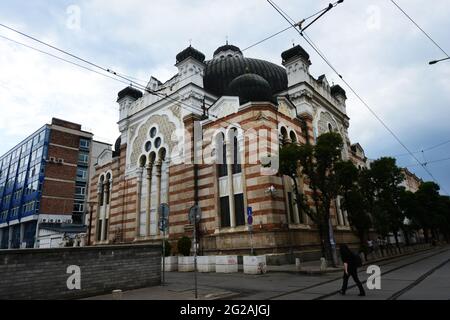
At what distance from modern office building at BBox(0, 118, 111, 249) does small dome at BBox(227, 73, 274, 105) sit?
30850mm

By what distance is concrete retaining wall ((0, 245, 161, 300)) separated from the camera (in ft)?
27.5

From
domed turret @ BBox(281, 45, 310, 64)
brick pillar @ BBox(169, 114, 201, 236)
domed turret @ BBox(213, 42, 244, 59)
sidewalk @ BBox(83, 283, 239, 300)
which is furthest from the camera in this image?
domed turret @ BBox(213, 42, 244, 59)

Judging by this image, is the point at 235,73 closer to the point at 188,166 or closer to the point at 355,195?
the point at 188,166

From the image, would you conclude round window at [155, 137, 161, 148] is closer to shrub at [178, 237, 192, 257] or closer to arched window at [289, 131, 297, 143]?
shrub at [178, 237, 192, 257]

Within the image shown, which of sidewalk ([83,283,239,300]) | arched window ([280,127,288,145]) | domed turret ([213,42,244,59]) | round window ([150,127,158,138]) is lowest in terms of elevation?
sidewalk ([83,283,239,300])

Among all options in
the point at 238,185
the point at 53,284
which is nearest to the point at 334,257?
the point at 238,185

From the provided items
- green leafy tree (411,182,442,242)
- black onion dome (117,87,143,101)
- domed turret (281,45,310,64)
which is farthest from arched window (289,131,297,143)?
green leafy tree (411,182,442,242)

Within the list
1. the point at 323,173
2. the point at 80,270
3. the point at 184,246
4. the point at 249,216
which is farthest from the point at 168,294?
the point at 323,173

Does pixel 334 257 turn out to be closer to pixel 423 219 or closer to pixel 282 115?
pixel 282 115

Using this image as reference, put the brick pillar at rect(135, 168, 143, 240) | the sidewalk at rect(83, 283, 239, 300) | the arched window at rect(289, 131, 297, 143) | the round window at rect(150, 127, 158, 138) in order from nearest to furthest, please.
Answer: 1. the sidewalk at rect(83, 283, 239, 300)
2. the arched window at rect(289, 131, 297, 143)
3. the brick pillar at rect(135, 168, 143, 240)
4. the round window at rect(150, 127, 158, 138)

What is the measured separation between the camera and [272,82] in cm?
2919
